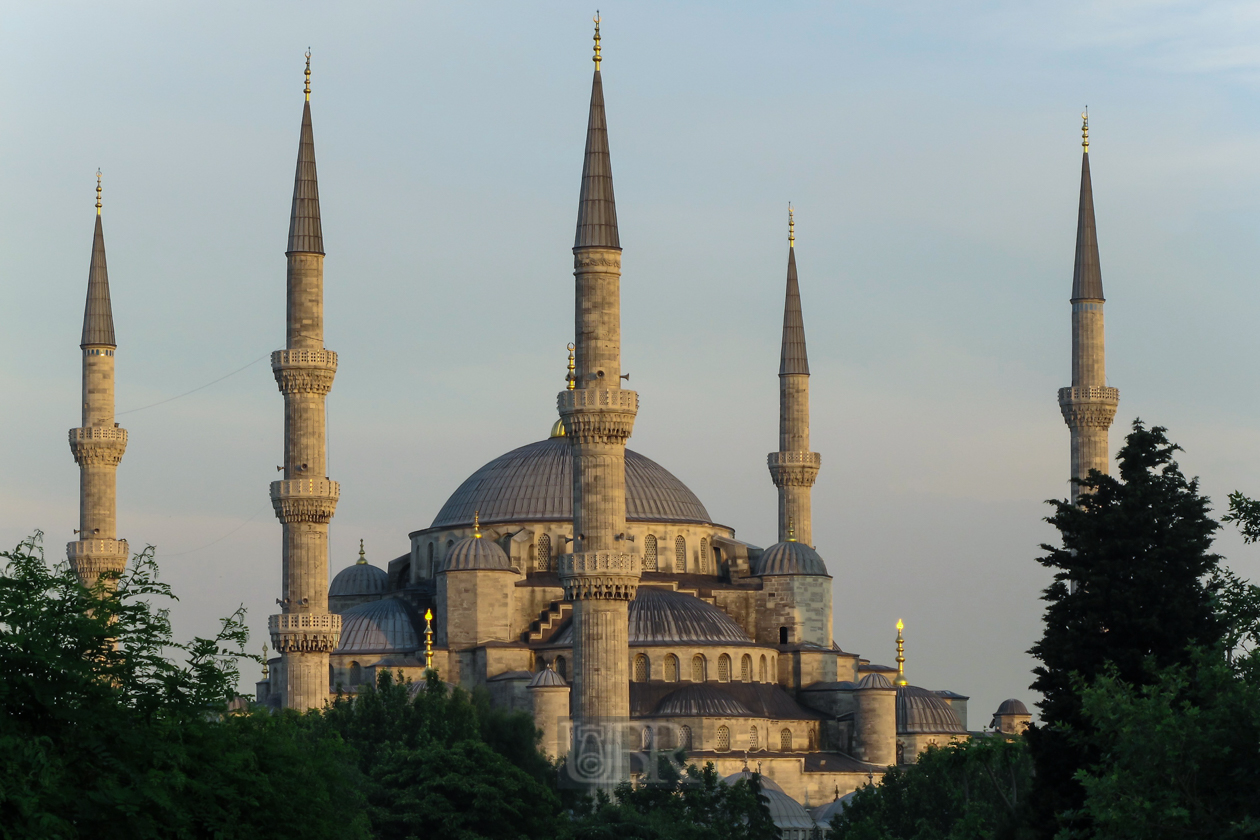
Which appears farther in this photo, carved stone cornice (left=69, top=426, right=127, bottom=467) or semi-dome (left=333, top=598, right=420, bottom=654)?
semi-dome (left=333, top=598, right=420, bottom=654)

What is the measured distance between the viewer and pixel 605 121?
157 feet

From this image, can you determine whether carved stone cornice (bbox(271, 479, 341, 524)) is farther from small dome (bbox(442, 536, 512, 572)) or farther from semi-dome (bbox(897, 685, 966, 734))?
semi-dome (bbox(897, 685, 966, 734))

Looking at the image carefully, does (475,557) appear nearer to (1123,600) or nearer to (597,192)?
(597,192)

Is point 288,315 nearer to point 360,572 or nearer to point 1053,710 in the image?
point 360,572

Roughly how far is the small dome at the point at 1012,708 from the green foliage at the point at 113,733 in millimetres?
46571

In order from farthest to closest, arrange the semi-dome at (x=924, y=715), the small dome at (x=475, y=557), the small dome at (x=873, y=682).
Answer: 1. the semi-dome at (x=924, y=715)
2. the small dome at (x=873, y=682)
3. the small dome at (x=475, y=557)

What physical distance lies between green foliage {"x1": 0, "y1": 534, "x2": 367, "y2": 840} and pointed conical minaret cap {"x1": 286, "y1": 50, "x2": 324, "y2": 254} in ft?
90.8

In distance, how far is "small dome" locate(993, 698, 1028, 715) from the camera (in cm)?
6762

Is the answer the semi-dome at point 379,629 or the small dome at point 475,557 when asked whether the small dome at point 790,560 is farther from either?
the semi-dome at point 379,629

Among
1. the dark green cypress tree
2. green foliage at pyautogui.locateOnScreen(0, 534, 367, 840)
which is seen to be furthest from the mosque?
green foliage at pyautogui.locateOnScreen(0, 534, 367, 840)

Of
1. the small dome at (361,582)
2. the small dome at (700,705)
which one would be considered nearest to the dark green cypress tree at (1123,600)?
the small dome at (700,705)

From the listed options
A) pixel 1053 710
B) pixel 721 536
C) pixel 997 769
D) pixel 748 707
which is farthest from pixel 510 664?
pixel 1053 710

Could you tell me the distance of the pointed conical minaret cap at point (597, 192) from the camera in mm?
47312

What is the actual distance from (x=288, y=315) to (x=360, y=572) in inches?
823
